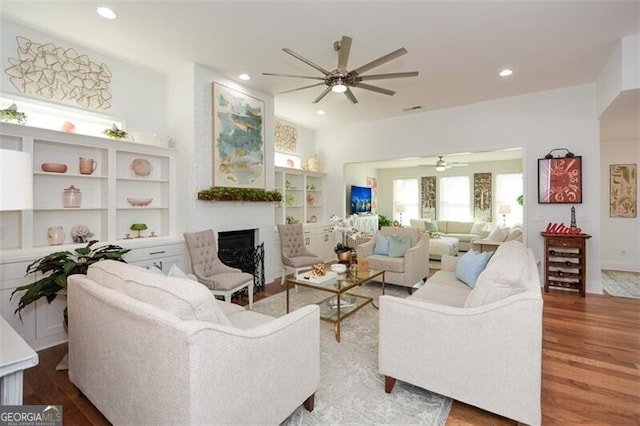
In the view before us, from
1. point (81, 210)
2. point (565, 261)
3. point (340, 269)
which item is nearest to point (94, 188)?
point (81, 210)

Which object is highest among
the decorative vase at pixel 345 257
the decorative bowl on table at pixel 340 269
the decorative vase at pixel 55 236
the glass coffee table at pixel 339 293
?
the decorative vase at pixel 55 236

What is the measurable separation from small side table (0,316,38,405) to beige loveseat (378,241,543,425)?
1.87 meters

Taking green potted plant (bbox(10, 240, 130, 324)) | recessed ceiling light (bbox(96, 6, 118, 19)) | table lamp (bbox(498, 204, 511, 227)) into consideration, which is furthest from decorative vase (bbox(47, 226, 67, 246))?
table lamp (bbox(498, 204, 511, 227))

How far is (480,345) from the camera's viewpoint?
5.71 feet

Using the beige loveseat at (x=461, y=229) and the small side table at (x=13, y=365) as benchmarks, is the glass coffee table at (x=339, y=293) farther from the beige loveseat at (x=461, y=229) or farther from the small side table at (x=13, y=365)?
the beige loveseat at (x=461, y=229)

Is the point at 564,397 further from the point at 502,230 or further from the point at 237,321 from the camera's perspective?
the point at 502,230

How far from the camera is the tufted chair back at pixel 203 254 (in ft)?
11.6

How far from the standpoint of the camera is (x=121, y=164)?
3799 millimetres

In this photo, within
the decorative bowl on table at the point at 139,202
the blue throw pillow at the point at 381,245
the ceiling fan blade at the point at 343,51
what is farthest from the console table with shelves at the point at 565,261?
the decorative bowl on table at the point at 139,202

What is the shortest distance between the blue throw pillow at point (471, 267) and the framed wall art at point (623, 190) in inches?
197

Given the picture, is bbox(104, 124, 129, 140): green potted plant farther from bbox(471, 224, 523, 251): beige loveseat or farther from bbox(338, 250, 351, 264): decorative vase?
bbox(471, 224, 523, 251): beige loveseat

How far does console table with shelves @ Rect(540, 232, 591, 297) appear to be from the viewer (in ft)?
14.0

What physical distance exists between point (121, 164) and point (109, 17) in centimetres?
166

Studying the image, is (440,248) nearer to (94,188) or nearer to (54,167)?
(94,188)
